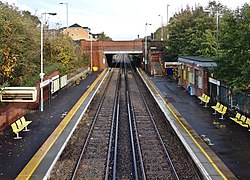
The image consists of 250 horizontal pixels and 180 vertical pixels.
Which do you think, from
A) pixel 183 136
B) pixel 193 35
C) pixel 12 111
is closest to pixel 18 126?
pixel 12 111

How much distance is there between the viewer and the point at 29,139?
1443cm

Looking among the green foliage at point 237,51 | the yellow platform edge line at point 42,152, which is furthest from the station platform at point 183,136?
the green foliage at point 237,51

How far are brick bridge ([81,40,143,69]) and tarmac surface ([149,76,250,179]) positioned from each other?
131ft

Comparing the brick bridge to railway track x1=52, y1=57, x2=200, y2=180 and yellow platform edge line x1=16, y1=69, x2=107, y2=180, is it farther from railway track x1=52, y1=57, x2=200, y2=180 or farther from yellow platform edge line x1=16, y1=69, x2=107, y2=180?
yellow platform edge line x1=16, y1=69, x2=107, y2=180

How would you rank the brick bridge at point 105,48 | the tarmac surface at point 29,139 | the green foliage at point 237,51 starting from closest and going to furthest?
1. the tarmac surface at point 29,139
2. the green foliage at point 237,51
3. the brick bridge at point 105,48

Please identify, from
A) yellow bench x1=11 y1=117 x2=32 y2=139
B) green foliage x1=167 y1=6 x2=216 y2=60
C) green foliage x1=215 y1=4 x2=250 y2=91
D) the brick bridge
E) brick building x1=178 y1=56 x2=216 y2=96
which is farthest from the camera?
the brick bridge

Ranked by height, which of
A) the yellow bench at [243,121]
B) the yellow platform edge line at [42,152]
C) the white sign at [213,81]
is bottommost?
the yellow platform edge line at [42,152]

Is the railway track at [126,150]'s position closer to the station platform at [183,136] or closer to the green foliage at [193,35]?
the station platform at [183,136]

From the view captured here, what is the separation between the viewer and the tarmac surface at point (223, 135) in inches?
443

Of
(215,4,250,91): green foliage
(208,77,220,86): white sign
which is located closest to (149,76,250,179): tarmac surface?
(208,77,220,86): white sign

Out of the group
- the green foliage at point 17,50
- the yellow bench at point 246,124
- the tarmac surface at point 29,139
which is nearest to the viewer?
the tarmac surface at point 29,139

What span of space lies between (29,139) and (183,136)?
627 cm

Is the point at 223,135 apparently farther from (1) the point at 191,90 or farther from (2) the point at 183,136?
(1) the point at 191,90

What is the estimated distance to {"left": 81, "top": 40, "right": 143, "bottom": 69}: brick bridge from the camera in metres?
62.3
